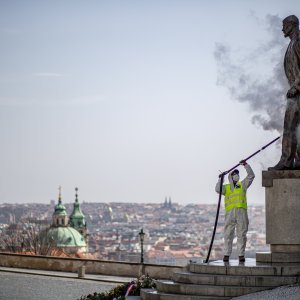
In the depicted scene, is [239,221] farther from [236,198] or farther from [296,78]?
[296,78]

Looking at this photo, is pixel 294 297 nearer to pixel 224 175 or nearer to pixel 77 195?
pixel 224 175

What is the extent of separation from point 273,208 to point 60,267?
18140mm

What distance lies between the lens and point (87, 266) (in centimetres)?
3481

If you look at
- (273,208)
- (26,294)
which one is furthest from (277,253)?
(26,294)

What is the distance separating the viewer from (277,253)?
18281 millimetres

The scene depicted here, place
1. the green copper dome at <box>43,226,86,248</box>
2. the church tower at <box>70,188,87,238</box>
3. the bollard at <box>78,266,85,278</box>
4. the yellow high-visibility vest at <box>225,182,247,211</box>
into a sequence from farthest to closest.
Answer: the church tower at <box>70,188,87,238</box>, the green copper dome at <box>43,226,86,248</box>, the bollard at <box>78,266,85,278</box>, the yellow high-visibility vest at <box>225,182,247,211</box>

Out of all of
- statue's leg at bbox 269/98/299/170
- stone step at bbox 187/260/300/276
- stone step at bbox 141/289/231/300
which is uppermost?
statue's leg at bbox 269/98/299/170

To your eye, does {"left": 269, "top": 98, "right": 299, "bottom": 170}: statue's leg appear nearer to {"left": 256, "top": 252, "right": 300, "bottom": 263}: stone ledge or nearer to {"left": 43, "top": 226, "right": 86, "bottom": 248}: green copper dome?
{"left": 256, "top": 252, "right": 300, "bottom": 263}: stone ledge

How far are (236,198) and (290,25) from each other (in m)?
3.34

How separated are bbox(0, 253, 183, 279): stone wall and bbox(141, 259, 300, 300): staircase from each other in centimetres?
1203

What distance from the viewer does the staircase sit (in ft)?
55.2

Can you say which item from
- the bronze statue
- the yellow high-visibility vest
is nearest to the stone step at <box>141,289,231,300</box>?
the yellow high-visibility vest

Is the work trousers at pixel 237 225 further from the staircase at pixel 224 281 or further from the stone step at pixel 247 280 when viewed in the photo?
the stone step at pixel 247 280

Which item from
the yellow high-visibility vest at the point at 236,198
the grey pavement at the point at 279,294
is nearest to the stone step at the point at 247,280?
A: the grey pavement at the point at 279,294
